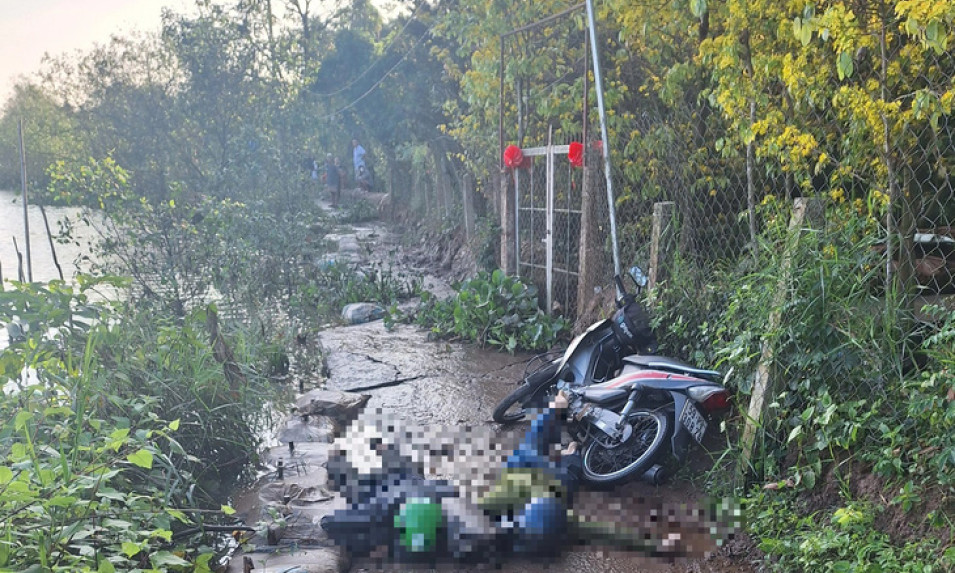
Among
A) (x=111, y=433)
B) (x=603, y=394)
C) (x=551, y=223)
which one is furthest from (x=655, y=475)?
(x=551, y=223)

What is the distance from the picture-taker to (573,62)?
7.58 metres

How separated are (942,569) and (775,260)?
5.44 ft

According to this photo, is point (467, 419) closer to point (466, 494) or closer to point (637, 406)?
point (637, 406)

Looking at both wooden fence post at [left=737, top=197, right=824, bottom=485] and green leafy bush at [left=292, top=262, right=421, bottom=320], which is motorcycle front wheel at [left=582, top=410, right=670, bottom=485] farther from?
green leafy bush at [left=292, top=262, right=421, bottom=320]

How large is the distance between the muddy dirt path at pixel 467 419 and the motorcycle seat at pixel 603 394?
0.48m

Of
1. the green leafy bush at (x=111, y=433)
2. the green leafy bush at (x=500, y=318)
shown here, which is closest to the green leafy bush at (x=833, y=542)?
the green leafy bush at (x=111, y=433)

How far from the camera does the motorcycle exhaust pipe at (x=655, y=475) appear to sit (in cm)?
377

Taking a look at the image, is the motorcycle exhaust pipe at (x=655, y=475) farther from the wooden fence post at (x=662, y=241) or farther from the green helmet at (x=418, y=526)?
the wooden fence post at (x=662, y=241)

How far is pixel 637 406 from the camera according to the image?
399 centimetres

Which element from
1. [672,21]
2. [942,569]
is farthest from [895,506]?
[672,21]

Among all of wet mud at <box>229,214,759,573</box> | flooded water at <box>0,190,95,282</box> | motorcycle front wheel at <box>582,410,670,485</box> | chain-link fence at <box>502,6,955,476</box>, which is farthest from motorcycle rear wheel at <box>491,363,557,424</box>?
flooded water at <box>0,190,95,282</box>

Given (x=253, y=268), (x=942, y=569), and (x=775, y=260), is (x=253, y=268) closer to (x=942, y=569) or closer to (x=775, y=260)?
(x=775, y=260)

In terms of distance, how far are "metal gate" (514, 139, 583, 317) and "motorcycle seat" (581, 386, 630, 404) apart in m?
2.88

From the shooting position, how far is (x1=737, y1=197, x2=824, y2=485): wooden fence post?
11.3 feet
